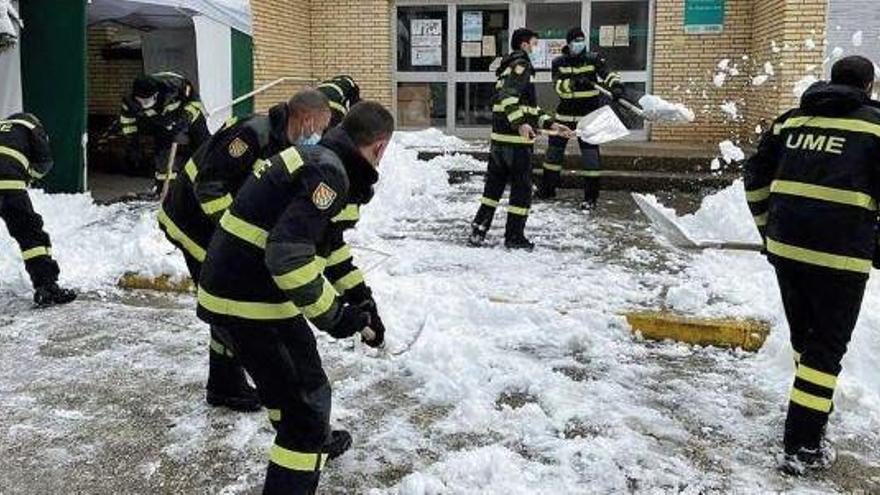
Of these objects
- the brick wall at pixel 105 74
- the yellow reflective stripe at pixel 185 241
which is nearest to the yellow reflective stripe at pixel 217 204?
the yellow reflective stripe at pixel 185 241

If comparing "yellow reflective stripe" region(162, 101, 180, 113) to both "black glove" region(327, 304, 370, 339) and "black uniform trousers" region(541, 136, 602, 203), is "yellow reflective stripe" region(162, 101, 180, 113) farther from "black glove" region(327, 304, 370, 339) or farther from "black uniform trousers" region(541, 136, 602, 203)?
"black glove" region(327, 304, 370, 339)

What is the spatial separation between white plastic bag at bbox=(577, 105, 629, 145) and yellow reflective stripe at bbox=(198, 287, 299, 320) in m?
6.43

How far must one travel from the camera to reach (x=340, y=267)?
11.7ft

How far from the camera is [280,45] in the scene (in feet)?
45.0

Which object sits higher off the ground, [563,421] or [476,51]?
[476,51]

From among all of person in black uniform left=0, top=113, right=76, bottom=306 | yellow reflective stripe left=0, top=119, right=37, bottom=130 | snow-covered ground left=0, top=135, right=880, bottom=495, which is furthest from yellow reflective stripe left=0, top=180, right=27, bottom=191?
snow-covered ground left=0, top=135, right=880, bottom=495

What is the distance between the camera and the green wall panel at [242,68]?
1151 cm

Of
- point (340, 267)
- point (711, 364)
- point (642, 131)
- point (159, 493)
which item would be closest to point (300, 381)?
point (340, 267)

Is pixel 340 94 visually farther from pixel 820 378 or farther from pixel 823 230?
pixel 820 378

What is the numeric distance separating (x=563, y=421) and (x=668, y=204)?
263 inches

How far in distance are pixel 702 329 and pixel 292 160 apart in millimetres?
3464

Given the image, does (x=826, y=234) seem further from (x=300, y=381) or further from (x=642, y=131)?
(x=642, y=131)

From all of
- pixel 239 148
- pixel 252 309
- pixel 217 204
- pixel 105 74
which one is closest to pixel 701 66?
pixel 105 74

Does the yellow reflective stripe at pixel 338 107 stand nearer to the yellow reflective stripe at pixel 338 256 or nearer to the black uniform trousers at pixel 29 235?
the black uniform trousers at pixel 29 235
